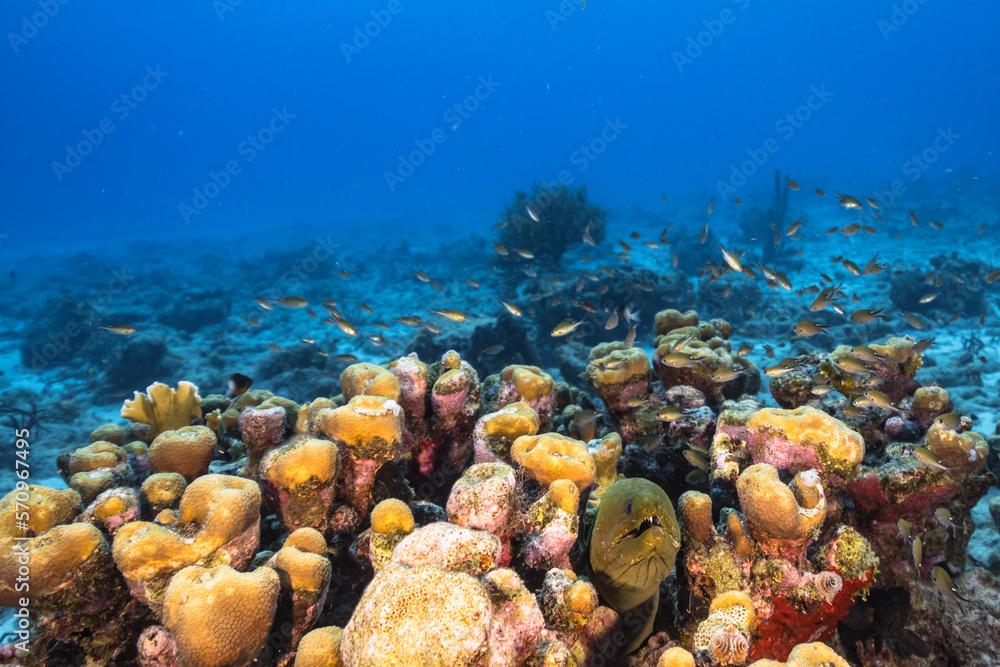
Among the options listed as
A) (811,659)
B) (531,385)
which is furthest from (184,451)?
(811,659)

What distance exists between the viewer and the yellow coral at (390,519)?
89.7 inches

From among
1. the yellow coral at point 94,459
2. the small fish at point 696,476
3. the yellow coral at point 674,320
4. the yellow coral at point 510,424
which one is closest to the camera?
the yellow coral at point 94,459

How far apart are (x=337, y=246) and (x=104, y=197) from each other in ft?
406

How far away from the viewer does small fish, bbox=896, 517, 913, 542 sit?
2656 mm

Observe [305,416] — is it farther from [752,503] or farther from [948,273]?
[948,273]

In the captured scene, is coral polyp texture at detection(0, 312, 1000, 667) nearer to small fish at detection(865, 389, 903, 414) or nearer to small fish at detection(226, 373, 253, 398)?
small fish at detection(865, 389, 903, 414)

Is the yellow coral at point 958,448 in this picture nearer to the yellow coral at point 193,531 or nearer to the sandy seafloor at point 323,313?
the sandy seafloor at point 323,313

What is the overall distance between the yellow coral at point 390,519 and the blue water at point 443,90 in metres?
86.8

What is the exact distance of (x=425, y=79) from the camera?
459ft

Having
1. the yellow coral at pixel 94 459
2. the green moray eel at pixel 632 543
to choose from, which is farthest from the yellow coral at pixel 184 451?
the green moray eel at pixel 632 543

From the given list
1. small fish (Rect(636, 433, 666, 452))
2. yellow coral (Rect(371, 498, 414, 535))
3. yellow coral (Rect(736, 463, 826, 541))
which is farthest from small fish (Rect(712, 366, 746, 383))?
yellow coral (Rect(371, 498, 414, 535))

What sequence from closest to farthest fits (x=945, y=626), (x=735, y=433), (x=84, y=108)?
(x=945, y=626) < (x=735, y=433) < (x=84, y=108)

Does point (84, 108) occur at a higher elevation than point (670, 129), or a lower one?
higher

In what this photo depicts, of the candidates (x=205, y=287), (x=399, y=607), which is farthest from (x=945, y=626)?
(x=205, y=287)
